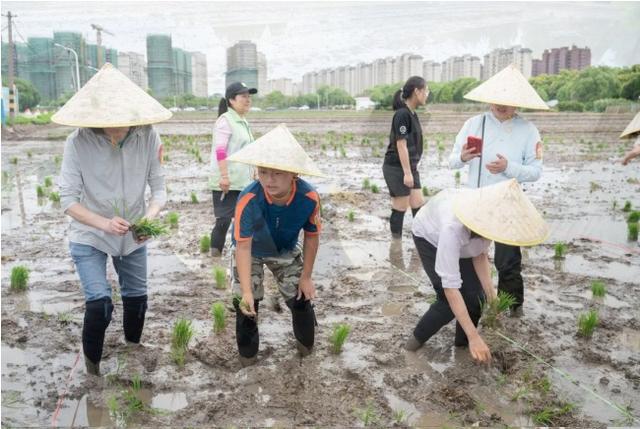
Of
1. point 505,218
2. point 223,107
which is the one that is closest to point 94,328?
point 505,218

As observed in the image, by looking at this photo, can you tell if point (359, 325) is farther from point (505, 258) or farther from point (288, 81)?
point (288, 81)

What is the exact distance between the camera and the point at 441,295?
3348mm

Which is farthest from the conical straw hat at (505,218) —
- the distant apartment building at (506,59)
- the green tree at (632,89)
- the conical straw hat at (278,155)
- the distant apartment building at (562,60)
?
the distant apartment building at (562,60)

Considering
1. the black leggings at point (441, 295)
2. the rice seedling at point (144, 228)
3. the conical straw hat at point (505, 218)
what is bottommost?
the black leggings at point (441, 295)

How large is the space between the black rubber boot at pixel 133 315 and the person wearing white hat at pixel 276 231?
0.61 m

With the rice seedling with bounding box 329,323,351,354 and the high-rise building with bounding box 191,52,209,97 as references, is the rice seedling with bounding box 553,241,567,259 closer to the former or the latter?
the rice seedling with bounding box 329,323,351,354

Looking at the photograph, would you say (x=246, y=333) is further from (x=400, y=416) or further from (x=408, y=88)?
(x=408, y=88)

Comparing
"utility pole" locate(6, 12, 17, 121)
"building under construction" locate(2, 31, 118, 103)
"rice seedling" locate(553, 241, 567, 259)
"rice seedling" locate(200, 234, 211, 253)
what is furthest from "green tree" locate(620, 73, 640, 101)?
"rice seedling" locate(200, 234, 211, 253)

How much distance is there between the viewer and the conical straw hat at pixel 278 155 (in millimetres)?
2816

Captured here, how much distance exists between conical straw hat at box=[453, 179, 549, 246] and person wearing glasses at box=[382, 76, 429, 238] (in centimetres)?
293

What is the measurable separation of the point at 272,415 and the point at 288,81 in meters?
76.1

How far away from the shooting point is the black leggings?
335cm

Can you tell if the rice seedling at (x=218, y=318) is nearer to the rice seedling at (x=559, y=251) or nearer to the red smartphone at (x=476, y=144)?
the red smartphone at (x=476, y=144)

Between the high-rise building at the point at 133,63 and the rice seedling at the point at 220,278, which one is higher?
the high-rise building at the point at 133,63
